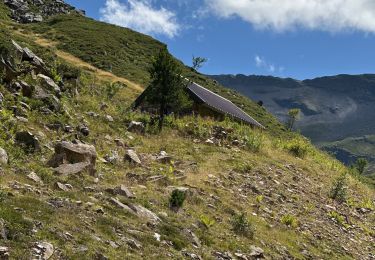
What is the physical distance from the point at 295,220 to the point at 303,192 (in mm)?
5854

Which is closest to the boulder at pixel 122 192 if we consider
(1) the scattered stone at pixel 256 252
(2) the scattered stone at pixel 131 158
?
(1) the scattered stone at pixel 256 252

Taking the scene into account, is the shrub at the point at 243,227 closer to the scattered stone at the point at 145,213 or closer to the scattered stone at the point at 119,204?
the scattered stone at the point at 145,213

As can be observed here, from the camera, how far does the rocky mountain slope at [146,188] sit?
11797 millimetres

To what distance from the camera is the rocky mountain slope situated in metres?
11.8

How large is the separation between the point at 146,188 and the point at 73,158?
9.61ft

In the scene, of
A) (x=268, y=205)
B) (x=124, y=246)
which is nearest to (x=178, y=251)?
(x=124, y=246)

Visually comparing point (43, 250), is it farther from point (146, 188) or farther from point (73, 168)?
point (146, 188)

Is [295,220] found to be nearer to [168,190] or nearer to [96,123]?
[168,190]

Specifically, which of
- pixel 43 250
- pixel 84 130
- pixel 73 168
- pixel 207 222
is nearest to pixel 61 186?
pixel 73 168

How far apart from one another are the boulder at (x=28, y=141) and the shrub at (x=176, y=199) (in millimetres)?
5444

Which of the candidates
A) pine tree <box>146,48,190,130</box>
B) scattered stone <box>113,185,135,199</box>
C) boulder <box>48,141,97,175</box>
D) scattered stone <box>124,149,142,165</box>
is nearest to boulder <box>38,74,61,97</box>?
scattered stone <box>124,149,142,165</box>

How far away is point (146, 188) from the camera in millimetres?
17891

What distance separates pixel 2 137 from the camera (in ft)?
56.1

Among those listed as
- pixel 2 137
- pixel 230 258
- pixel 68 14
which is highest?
pixel 68 14
